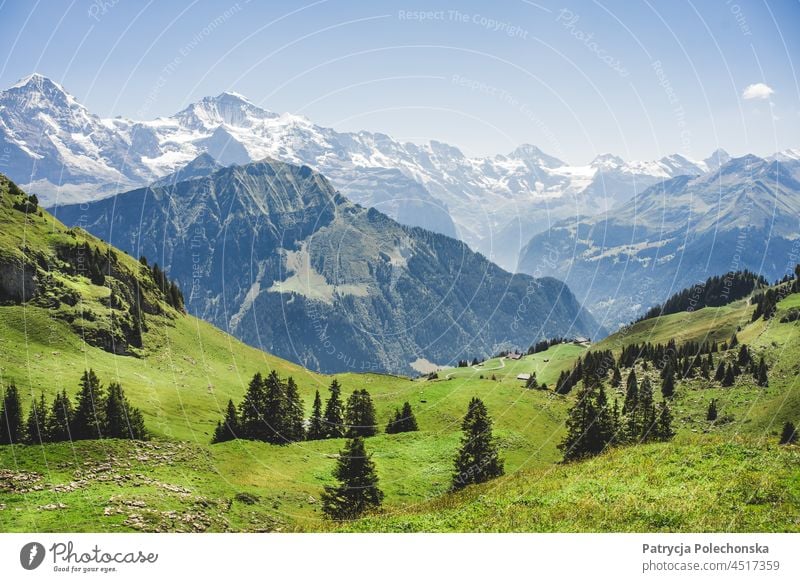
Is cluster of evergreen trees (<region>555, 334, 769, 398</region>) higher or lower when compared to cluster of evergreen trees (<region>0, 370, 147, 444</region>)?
lower

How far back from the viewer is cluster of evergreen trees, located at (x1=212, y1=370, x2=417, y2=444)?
82312 mm

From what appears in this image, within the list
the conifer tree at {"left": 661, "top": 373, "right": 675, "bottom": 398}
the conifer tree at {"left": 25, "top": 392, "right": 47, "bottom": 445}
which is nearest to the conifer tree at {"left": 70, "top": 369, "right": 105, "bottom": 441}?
the conifer tree at {"left": 25, "top": 392, "right": 47, "bottom": 445}

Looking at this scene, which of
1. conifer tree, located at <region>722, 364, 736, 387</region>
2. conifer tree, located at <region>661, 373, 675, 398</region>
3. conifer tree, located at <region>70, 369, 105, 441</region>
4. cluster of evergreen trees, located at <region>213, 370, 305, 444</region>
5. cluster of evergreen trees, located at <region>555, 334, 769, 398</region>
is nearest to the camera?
conifer tree, located at <region>70, 369, 105, 441</region>

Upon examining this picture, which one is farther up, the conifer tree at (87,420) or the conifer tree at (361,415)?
the conifer tree at (87,420)

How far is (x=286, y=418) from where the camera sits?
89.0 metres

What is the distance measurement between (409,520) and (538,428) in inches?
3898

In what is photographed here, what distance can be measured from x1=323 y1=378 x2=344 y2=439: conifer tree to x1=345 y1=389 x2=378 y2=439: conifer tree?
132 centimetres

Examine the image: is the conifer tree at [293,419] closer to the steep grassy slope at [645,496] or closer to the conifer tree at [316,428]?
the conifer tree at [316,428]

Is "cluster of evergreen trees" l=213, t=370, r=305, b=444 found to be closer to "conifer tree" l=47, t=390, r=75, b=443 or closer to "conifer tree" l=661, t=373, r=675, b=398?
A: "conifer tree" l=47, t=390, r=75, b=443

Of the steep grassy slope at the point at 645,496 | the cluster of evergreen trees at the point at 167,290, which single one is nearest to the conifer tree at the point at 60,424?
the steep grassy slope at the point at 645,496
